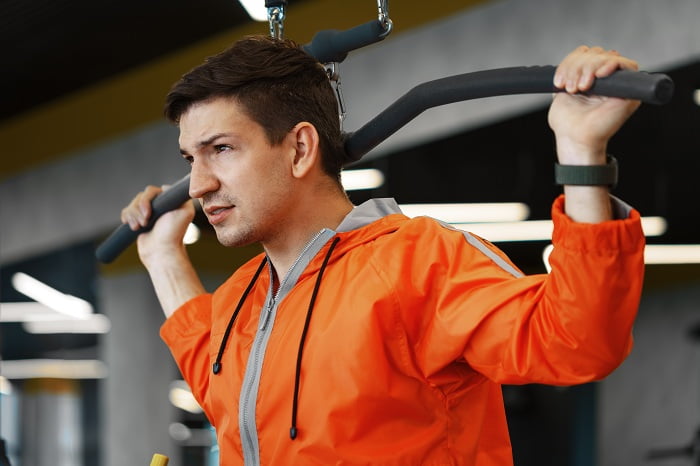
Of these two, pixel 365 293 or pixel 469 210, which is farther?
pixel 469 210

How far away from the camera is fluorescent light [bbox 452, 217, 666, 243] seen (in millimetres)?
6102

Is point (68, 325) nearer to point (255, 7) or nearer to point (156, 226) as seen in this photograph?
point (255, 7)

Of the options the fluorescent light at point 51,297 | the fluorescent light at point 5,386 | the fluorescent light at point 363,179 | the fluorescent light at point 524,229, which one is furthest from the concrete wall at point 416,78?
the fluorescent light at point 5,386

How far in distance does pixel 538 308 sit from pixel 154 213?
1077 millimetres

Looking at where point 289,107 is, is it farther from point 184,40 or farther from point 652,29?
point 184,40

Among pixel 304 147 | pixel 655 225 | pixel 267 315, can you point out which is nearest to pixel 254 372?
pixel 267 315

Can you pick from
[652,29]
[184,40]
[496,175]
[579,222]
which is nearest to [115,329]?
[184,40]

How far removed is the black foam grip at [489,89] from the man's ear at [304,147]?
80mm

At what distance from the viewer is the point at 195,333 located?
6.24ft

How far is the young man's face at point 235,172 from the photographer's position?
1.50 m

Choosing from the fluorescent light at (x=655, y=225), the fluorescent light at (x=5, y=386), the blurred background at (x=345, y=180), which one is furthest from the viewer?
the fluorescent light at (x=5, y=386)

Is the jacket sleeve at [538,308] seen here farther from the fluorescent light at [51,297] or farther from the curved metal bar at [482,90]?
the fluorescent light at [51,297]

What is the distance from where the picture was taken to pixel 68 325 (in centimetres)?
853

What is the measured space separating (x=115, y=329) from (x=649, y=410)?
3761 mm
